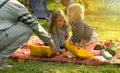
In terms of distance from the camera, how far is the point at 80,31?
7.06 m

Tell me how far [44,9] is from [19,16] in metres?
6.50

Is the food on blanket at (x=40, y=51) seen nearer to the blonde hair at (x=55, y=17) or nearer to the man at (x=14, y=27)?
the blonde hair at (x=55, y=17)

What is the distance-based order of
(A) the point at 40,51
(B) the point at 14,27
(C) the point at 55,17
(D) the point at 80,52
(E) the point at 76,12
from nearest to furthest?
(B) the point at 14,27
(D) the point at 80,52
(A) the point at 40,51
(E) the point at 76,12
(C) the point at 55,17

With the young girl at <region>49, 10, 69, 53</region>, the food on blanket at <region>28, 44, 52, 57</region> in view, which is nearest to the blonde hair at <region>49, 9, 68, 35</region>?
the young girl at <region>49, 10, 69, 53</region>

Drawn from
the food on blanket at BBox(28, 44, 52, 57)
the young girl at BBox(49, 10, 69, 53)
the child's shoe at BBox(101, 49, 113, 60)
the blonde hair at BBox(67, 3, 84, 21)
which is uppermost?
the blonde hair at BBox(67, 3, 84, 21)

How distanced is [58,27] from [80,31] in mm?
604

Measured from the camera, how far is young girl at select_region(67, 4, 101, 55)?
7.09 metres

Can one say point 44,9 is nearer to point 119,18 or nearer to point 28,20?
point 119,18

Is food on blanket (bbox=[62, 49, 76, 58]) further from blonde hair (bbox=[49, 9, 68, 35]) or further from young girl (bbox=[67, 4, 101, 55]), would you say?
blonde hair (bbox=[49, 9, 68, 35])

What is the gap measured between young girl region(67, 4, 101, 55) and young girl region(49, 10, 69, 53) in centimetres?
19

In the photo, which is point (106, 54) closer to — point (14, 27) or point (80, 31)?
point (80, 31)

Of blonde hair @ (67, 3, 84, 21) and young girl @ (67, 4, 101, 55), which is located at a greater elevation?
blonde hair @ (67, 3, 84, 21)

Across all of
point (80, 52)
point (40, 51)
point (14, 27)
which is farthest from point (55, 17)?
point (14, 27)

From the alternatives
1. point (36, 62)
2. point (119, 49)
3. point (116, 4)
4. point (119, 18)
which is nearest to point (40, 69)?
point (36, 62)
